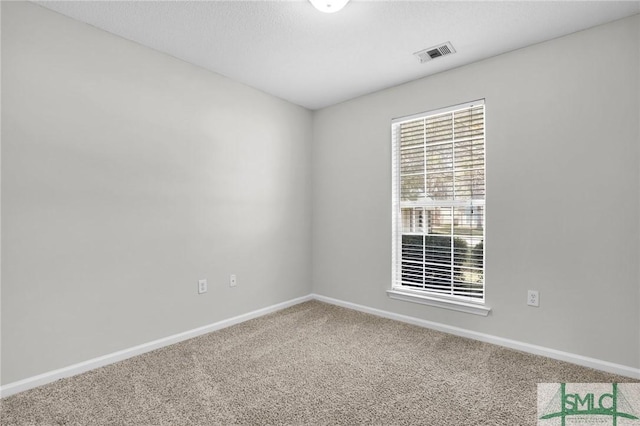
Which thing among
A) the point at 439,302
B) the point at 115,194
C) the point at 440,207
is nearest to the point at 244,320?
the point at 115,194

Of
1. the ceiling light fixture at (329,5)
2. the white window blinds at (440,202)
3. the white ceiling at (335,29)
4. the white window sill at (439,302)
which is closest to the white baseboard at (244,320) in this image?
the white window sill at (439,302)

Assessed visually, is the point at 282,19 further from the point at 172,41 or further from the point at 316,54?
the point at 172,41

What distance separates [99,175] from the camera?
7.48 ft

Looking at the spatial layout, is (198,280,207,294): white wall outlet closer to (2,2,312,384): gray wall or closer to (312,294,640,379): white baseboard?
(2,2,312,384): gray wall

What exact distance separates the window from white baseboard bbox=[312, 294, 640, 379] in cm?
21

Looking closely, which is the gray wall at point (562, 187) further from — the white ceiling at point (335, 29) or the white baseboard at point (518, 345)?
the white ceiling at point (335, 29)

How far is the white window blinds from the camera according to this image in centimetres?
283

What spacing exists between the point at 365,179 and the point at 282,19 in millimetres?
1827

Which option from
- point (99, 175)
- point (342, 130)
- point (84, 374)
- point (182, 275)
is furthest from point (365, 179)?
point (84, 374)

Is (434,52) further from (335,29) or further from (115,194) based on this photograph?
(115,194)

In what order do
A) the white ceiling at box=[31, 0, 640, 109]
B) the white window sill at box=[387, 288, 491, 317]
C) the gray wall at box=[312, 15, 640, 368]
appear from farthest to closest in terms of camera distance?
the white window sill at box=[387, 288, 491, 317] → the gray wall at box=[312, 15, 640, 368] → the white ceiling at box=[31, 0, 640, 109]

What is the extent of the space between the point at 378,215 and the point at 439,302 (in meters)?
1.04

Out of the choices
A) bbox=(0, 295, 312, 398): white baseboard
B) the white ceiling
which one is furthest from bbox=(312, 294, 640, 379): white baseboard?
the white ceiling

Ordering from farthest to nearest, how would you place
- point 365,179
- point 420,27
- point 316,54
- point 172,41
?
Result: point 365,179
point 316,54
point 172,41
point 420,27
